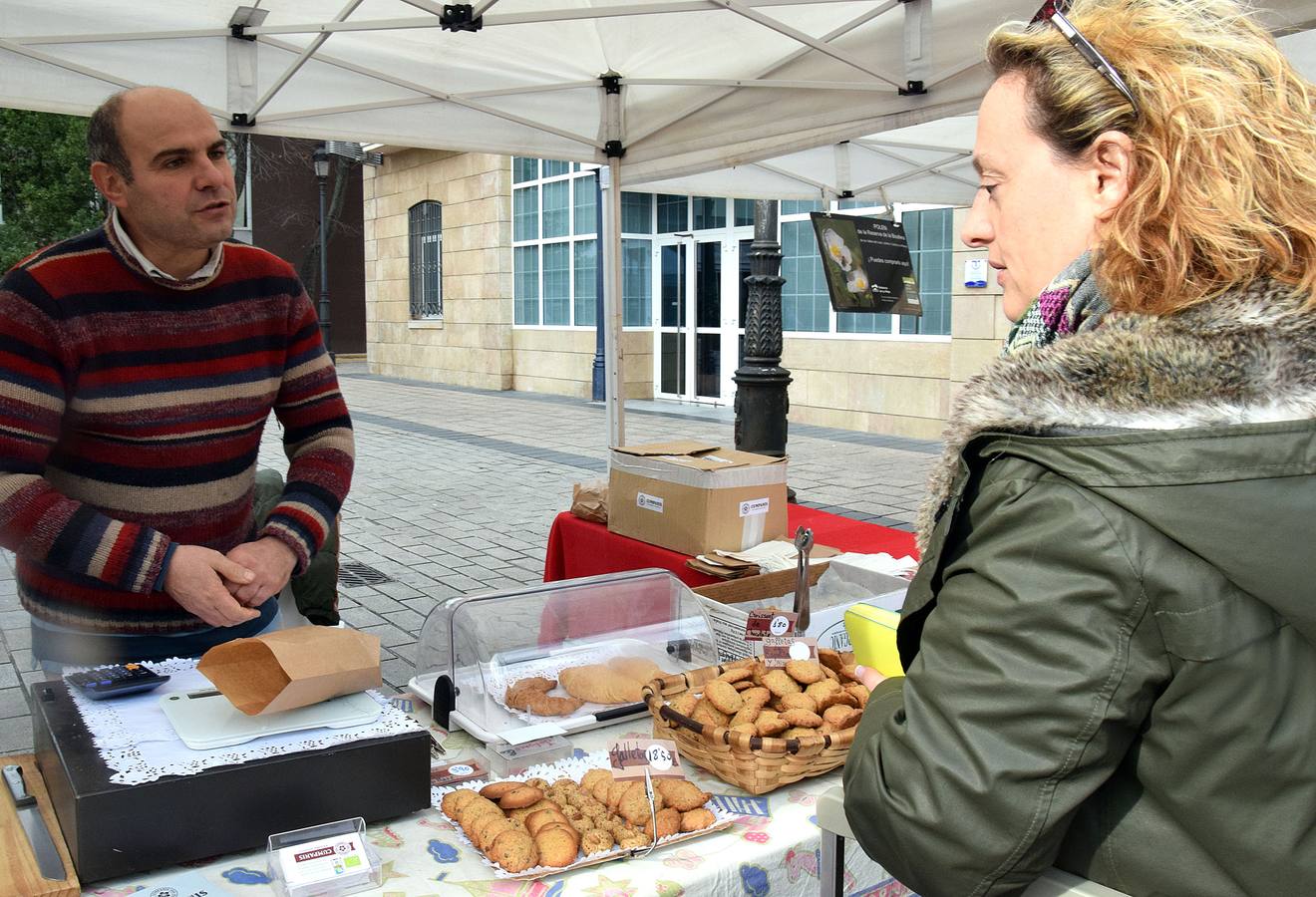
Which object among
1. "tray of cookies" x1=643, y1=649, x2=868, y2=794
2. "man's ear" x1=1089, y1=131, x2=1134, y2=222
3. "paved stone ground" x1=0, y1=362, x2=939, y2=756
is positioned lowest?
"paved stone ground" x1=0, y1=362, x2=939, y2=756

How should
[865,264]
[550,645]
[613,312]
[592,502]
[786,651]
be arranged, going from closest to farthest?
[786,651]
[550,645]
[592,502]
[613,312]
[865,264]

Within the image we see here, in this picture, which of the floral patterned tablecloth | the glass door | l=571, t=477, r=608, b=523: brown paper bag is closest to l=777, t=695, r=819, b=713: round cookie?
the floral patterned tablecloth

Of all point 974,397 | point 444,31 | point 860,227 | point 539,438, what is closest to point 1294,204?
point 974,397

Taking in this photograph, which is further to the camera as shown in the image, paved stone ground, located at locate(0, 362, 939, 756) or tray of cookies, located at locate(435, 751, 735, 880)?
paved stone ground, located at locate(0, 362, 939, 756)

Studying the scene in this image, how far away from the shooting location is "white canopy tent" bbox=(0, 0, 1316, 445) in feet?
12.4

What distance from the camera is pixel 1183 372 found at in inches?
37.6

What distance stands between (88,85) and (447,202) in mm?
16819

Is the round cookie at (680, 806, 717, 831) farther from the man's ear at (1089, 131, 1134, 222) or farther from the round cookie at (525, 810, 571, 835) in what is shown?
the man's ear at (1089, 131, 1134, 222)

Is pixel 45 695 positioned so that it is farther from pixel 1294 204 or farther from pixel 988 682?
pixel 1294 204

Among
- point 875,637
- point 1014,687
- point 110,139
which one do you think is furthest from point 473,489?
point 1014,687

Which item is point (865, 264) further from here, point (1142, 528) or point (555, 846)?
point (1142, 528)

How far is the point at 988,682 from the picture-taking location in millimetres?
966

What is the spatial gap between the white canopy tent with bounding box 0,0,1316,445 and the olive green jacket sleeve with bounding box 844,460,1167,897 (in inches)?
124

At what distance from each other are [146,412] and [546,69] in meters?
2.88
